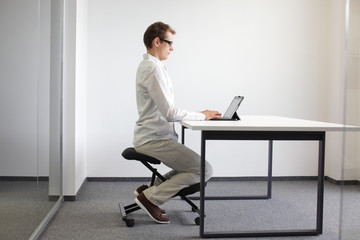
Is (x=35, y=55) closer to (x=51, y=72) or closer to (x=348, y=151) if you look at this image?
(x=51, y=72)

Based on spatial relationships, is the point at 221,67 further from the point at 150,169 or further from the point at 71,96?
the point at 150,169

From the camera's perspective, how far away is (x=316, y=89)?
15.9ft

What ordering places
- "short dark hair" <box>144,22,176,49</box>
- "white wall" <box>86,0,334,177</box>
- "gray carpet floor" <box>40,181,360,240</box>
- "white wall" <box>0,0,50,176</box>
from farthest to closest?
"white wall" <box>86,0,334,177</box>, "short dark hair" <box>144,22,176,49</box>, "gray carpet floor" <box>40,181,360,240</box>, "white wall" <box>0,0,50,176</box>

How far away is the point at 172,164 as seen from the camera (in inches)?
123

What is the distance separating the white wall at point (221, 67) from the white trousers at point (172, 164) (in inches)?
61.3

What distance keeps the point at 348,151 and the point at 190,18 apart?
308 centimetres

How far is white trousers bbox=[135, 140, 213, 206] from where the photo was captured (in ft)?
10.1

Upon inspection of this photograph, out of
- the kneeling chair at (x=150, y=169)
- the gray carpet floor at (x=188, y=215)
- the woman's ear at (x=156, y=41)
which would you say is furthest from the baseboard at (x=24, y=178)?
the woman's ear at (x=156, y=41)

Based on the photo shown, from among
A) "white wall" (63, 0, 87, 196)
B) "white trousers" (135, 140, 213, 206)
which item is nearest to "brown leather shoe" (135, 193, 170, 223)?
"white trousers" (135, 140, 213, 206)

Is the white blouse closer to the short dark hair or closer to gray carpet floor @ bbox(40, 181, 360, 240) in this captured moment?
the short dark hair

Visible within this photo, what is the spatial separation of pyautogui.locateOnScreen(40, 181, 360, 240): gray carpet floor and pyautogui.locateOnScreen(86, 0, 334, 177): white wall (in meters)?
0.48

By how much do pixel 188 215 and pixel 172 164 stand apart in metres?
0.51

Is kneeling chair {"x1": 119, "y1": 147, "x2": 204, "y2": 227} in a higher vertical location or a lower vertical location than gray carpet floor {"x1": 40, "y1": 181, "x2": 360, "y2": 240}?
higher

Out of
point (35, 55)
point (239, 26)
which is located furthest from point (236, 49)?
point (35, 55)
